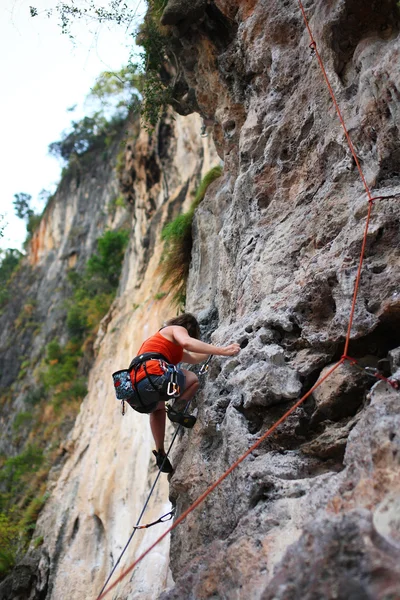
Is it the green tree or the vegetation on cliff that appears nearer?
the vegetation on cliff

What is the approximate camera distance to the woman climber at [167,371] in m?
4.89

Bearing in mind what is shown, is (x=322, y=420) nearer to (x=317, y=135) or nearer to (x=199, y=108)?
(x=317, y=135)

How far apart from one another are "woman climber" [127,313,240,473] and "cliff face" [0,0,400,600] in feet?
0.62

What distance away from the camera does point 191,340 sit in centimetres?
494

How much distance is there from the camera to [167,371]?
16.4ft

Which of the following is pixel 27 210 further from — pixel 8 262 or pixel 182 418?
pixel 182 418

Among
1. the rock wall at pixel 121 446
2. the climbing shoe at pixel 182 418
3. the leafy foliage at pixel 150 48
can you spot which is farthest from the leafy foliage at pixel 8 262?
the climbing shoe at pixel 182 418

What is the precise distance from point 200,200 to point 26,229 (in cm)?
3052

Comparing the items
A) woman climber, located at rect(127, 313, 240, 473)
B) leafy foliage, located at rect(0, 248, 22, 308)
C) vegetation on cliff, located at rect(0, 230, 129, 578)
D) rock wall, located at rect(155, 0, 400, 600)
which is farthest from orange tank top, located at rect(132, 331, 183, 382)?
leafy foliage, located at rect(0, 248, 22, 308)

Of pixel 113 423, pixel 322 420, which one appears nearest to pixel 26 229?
pixel 113 423

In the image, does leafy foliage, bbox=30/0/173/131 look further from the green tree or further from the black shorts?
the green tree

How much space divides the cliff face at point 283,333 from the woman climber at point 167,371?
188mm

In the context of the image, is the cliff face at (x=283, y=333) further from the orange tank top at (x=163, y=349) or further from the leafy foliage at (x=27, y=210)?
the leafy foliage at (x=27, y=210)

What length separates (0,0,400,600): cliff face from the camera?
2.90 m
